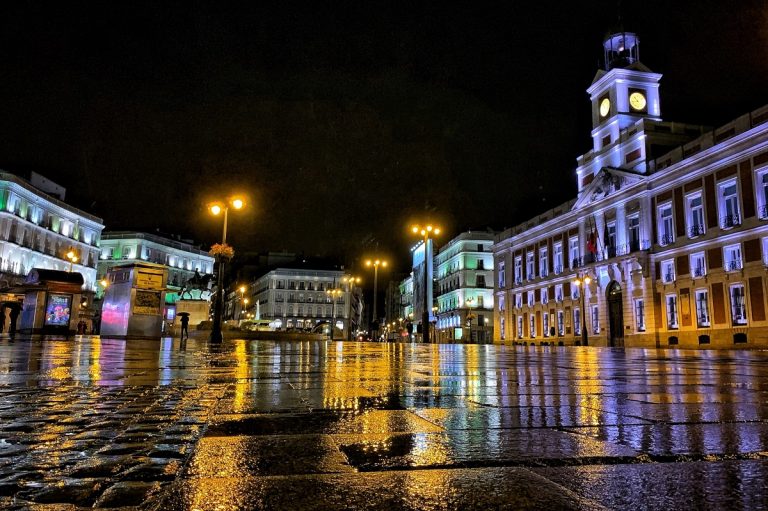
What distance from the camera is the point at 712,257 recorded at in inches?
1435

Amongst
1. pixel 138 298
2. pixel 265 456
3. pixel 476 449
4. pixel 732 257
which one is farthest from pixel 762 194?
pixel 265 456

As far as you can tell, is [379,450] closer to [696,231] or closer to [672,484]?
[672,484]

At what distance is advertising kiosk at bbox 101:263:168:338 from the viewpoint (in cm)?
2322

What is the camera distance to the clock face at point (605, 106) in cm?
5056

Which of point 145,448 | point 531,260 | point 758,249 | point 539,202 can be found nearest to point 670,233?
point 758,249

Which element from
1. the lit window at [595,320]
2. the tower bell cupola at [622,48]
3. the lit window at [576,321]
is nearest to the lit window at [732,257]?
the lit window at [595,320]

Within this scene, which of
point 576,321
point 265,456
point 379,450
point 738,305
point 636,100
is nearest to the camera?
point 265,456

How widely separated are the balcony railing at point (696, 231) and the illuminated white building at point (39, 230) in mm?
50569

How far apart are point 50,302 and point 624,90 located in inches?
1829

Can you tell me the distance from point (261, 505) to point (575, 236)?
181 ft

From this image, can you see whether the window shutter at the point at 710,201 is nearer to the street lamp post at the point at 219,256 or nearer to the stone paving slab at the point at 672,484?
the street lamp post at the point at 219,256

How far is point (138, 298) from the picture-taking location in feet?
76.9

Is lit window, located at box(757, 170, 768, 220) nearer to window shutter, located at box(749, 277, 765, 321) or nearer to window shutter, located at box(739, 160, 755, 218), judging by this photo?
window shutter, located at box(739, 160, 755, 218)

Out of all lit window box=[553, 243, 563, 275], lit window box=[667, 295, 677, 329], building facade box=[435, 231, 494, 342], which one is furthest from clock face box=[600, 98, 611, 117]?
building facade box=[435, 231, 494, 342]
